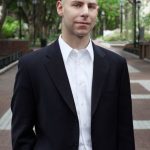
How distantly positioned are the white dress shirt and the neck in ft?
0.06

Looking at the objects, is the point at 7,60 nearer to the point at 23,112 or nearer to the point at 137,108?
the point at 137,108

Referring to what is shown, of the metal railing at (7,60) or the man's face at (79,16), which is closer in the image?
the man's face at (79,16)

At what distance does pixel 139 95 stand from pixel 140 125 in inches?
211

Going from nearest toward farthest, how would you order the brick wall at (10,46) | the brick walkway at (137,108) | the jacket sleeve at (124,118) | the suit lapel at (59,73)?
the suit lapel at (59,73)
the jacket sleeve at (124,118)
the brick walkway at (137,108)
the brick wall at (10,46)

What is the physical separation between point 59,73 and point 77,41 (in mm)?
190

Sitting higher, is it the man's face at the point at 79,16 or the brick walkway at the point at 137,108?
the man's face at the point at 79,16

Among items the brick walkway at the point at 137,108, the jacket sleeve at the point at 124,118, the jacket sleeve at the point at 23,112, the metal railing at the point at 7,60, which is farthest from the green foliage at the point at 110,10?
the jacket sleeve at the point at 23,112

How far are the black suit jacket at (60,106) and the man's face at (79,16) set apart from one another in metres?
0.17

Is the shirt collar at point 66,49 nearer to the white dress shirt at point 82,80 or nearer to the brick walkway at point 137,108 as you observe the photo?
the white dress shirt at point 82,80

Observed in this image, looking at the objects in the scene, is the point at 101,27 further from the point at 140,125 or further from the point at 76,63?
the point at 76,63

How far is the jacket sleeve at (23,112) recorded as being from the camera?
3.07m

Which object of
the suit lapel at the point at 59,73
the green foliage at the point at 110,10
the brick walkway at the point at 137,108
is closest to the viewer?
the suit lapel at the point at 59,73

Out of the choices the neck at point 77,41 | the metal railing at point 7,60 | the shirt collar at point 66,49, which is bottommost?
the metal railing at point 7,60

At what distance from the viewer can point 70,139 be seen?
2982 millimetres
